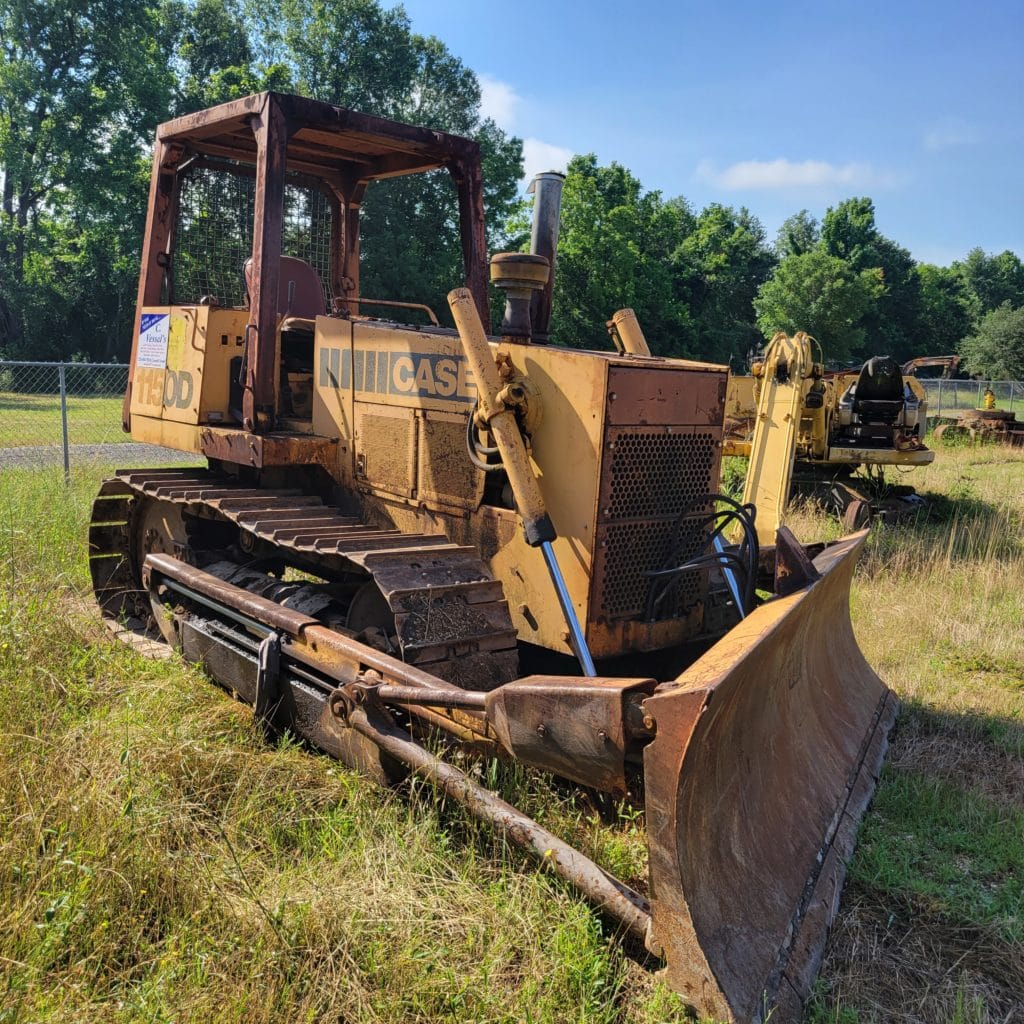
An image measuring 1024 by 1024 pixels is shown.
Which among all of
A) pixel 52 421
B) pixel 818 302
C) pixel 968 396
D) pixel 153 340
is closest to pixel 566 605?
pixel 153 340

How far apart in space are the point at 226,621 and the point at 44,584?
2308 mm

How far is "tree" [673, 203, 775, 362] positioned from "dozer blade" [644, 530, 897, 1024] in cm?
4179

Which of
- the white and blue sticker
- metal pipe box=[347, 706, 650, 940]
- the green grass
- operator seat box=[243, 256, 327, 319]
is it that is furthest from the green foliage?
the green grass

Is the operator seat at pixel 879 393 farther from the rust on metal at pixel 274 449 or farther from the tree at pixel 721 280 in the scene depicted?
the tree at pixel 721 280

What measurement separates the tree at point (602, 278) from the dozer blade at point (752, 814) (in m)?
32.8

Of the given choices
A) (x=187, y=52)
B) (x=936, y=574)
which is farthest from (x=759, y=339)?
(x=936, y=574)

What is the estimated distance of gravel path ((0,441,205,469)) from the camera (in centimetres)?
1176

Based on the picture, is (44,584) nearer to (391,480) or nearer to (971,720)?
(391,480)

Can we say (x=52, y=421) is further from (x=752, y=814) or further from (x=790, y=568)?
(x=752, y=814)

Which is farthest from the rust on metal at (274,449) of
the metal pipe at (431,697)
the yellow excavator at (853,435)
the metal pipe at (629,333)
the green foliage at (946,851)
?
the yellow excavator at (853,435)

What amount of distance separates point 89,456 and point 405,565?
36.1 feet

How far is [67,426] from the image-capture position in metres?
12.1

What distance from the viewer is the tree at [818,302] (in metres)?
46.7

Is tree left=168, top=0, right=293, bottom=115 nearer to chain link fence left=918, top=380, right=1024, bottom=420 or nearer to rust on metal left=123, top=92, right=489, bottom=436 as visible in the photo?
chain link fence left=918, top=380, right=1024, bottom=420
